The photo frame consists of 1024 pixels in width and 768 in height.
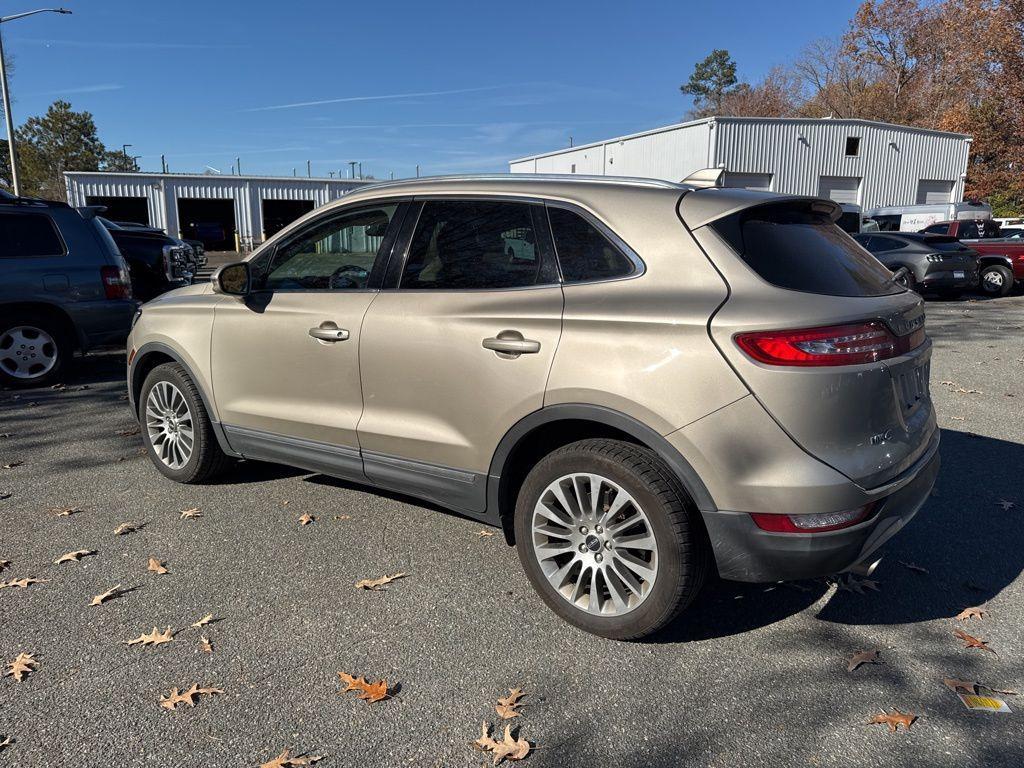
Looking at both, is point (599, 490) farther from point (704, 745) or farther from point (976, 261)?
point (976, 261)

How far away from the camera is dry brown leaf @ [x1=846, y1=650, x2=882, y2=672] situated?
2994 millimetres

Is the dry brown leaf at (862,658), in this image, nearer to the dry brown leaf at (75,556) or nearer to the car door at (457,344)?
the car door at (457,344)

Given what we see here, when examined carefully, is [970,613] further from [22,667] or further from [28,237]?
[28,237]

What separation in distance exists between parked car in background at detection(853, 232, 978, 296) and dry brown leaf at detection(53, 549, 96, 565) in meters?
15.9

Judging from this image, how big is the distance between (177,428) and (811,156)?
30.7 meters

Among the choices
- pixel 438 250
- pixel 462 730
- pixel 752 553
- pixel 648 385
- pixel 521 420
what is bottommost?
pixel 462 730

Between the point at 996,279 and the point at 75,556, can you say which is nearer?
the point at 75,556

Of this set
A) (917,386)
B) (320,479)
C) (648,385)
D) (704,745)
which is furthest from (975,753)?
(320,479)

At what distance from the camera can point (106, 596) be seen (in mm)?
3531

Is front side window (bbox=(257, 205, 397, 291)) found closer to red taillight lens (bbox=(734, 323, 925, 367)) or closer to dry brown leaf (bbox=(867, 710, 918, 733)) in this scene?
red taillight lens (bbox=(734, 323, 925, 367))

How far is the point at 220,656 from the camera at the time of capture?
3.05 m

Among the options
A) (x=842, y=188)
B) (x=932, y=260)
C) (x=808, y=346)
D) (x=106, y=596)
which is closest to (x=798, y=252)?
(x=808, y=346)

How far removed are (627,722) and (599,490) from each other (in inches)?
33.6

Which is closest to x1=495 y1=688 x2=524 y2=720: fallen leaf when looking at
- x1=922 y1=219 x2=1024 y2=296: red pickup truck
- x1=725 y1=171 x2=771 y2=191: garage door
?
x1=922 y1=219 x2=1024 y2=296: red pickup truck
